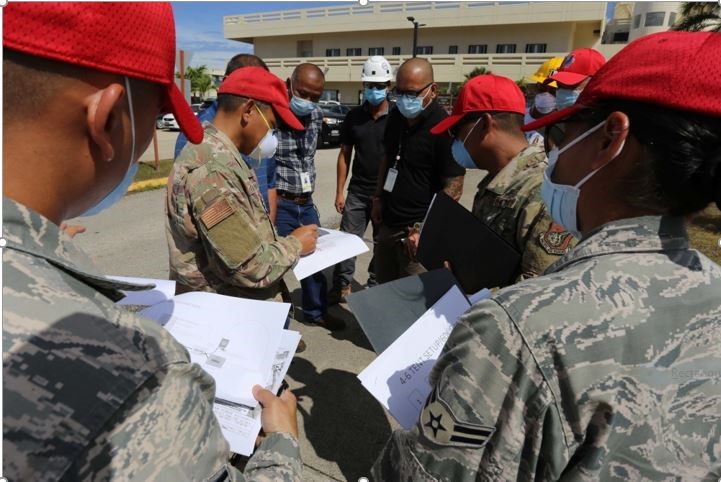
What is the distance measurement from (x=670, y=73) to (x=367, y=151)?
337 cm

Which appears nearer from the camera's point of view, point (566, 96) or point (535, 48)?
point (566, 96)

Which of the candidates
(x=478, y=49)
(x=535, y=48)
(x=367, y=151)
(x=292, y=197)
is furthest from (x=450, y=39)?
(x=292, y=197)

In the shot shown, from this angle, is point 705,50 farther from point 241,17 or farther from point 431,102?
point 241,17

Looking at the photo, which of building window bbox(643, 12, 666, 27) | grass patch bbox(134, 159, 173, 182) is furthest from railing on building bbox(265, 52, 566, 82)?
grass patch bbox(134, 159, 173, 182)

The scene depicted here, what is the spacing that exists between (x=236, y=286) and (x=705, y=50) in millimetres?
1743

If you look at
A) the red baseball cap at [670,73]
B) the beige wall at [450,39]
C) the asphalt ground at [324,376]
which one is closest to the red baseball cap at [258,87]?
the red baseball cap at [670,73]

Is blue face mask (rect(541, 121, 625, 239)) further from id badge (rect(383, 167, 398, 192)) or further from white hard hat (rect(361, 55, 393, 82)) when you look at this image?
white hard hat (rect(361, 55, 393, 82))

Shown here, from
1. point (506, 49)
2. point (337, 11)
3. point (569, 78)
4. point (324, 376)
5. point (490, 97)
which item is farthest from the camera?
point (337, 11)

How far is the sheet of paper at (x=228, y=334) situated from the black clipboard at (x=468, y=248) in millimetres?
851

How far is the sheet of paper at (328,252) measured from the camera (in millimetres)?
2244

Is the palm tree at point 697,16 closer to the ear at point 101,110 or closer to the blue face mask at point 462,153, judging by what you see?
the blue face mask at point 462,153

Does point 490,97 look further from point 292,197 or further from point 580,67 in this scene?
point 580,67

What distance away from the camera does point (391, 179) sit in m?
3.55

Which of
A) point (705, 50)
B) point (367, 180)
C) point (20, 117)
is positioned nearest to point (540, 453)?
point (705, 50)
